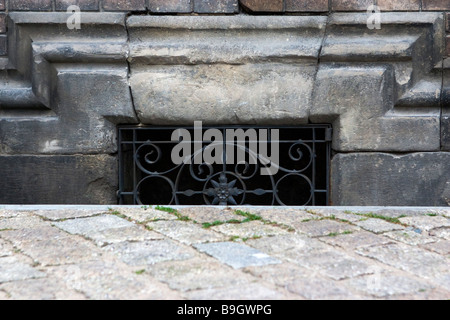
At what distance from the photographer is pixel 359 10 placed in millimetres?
3125

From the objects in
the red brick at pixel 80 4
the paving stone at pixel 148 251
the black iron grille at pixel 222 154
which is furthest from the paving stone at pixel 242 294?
the red brick at pixel 80 4

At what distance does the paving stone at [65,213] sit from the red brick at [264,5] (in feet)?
4.45

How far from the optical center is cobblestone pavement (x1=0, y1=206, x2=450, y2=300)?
5.87 ft

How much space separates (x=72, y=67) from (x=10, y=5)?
47 cm

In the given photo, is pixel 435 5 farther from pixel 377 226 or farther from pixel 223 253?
pixel 223 253

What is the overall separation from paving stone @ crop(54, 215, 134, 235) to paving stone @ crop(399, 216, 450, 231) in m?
1.27

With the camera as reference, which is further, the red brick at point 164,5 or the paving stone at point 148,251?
the red brick at point 164,5

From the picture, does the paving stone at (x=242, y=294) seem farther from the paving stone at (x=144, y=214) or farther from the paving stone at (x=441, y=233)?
the paving stone at (x=441, y=233)

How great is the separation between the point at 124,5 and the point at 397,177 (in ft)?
5.82

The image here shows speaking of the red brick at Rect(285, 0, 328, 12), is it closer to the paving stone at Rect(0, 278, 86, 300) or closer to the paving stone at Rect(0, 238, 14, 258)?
the paving stone at Rect(0, 238, 14, 258)

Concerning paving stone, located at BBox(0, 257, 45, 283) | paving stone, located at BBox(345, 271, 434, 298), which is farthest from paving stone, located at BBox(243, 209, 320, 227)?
paving stone, located at BBox(0, 257, 45, 283)

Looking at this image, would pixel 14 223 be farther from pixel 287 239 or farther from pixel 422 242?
pixel 422 242

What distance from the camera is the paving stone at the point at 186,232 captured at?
2318 mm

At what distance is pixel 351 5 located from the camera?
312cm
